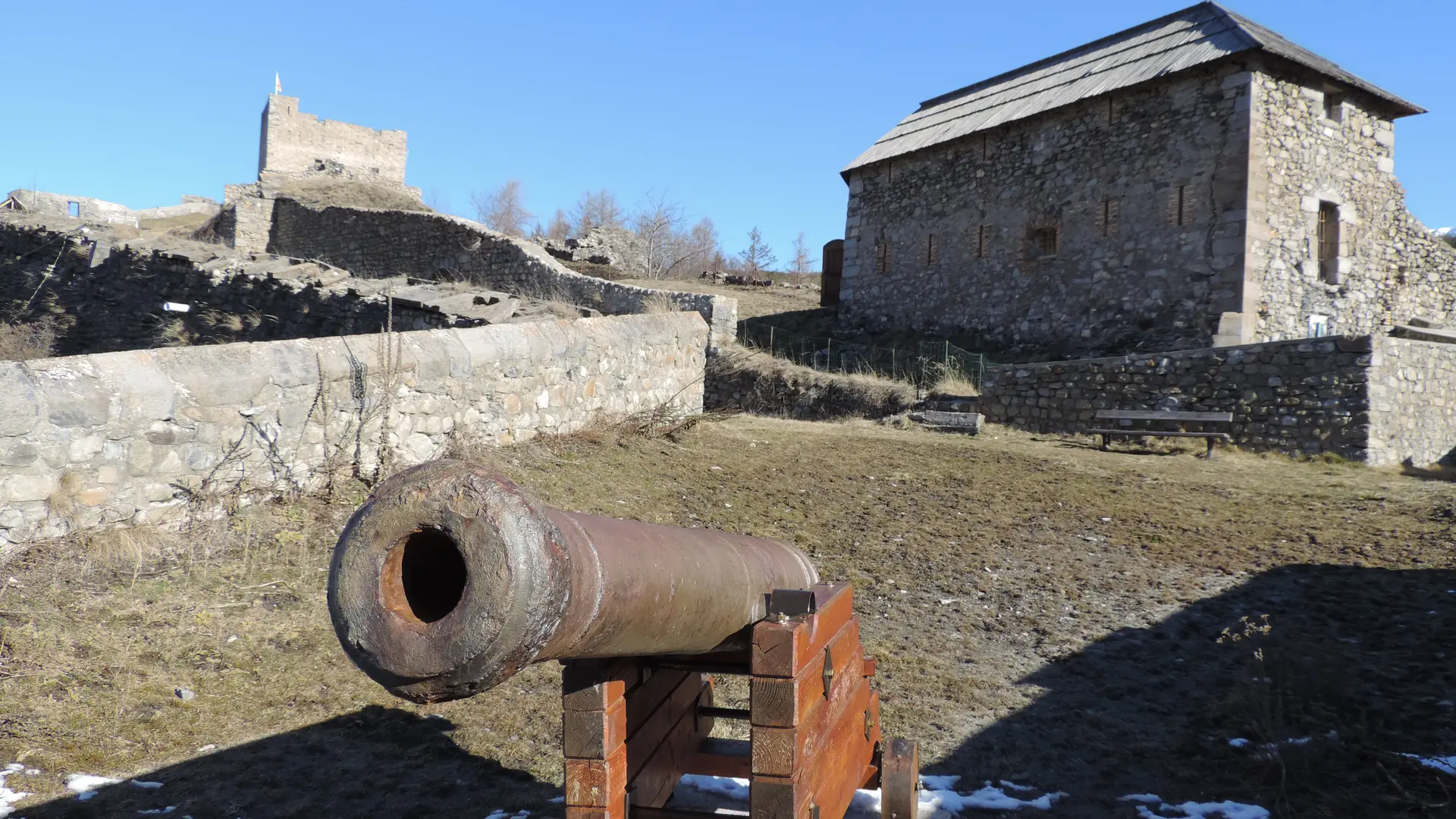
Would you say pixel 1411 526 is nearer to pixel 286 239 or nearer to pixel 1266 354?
pixel 1266 354

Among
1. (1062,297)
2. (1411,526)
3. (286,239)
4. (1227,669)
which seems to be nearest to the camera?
(1227,669)

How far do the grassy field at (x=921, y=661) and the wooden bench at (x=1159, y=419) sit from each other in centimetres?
325

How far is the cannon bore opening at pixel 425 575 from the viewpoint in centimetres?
171

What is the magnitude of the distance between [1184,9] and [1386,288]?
19.6 feet

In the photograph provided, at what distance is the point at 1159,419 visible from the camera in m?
11.7

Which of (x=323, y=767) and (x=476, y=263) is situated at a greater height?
(x=476, y=263)

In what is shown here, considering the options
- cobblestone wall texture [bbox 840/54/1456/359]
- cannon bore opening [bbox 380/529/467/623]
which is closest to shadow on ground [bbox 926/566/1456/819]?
cannon bore opening [bbox 380/529/467/623]

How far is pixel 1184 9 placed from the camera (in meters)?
16.6

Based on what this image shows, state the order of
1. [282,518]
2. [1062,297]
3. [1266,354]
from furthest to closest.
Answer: [1062,297] < [1266,354] < [282,518]

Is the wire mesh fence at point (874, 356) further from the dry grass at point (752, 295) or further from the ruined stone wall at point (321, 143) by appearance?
the ruined stone wall at point (321, 143)

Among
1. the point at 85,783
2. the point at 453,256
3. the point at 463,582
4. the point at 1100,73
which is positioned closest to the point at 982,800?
the point at 463,582

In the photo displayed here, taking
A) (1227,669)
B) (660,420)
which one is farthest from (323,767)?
(660,420)

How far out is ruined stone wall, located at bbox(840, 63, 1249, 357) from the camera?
46.8ft

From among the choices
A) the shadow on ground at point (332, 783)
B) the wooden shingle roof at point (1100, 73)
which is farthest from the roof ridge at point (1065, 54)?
the shadow on ground at point (332, 783)
